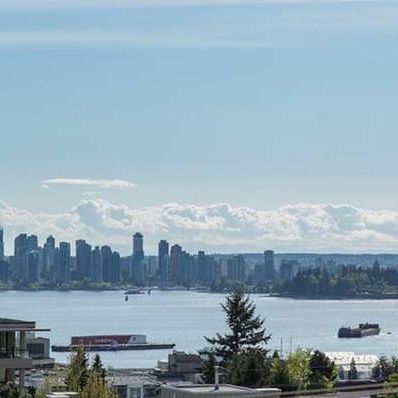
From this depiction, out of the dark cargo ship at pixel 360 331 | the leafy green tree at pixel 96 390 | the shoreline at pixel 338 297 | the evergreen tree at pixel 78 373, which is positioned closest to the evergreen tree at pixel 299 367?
the evergreen tree at pixel 78 373

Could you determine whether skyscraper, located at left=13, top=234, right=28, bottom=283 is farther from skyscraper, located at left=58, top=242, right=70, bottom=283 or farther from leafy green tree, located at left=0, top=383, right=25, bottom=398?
leafy green tree, located at left=0, top=383, right=25, bottom=398

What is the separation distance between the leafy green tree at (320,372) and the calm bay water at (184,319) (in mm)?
23809

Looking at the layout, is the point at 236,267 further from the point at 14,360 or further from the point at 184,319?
the point at 14,360

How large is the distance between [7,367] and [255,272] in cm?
14359

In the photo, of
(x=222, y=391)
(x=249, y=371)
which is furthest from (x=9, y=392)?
(x=249, y=371)

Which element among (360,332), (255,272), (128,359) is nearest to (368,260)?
(255,272)

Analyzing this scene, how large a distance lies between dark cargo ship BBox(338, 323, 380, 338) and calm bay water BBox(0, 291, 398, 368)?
0.64 m

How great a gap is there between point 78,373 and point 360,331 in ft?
202

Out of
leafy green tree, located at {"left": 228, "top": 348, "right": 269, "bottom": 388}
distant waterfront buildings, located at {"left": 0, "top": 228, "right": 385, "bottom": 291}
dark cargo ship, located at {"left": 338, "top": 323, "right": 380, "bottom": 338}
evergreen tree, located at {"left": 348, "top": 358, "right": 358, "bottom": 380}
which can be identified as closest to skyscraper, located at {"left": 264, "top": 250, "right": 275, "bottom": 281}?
distant waterfront buildings, located at {"left": 0, "top": 228, "right": 385, "bottom": 291}

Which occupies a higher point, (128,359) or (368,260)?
(368,260)

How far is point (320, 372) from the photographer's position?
2719cm

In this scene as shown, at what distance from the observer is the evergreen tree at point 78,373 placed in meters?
17.1

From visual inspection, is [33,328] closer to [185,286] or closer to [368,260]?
[185,286]

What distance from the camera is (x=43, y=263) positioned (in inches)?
6230
